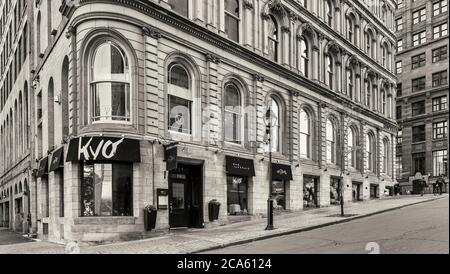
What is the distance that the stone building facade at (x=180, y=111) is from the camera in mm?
17234

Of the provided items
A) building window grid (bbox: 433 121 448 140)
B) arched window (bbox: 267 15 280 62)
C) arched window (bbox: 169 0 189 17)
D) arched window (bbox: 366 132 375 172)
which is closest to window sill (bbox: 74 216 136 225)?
arched window (bbox: 169 0 189 17)

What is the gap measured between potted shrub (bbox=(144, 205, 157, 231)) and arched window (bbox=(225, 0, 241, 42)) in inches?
391

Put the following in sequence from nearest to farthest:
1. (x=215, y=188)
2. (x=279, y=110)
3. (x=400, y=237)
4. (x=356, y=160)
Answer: (x=400, y=237) → (x=215, y=188) → (x=279, y=110) → (x=356, y=160)

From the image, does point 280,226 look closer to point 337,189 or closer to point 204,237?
point 204,237

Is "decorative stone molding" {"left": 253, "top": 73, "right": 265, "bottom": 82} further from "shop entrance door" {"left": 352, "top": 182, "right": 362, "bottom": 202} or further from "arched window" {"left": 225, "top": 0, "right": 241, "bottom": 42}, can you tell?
"shop entrance door" {"left": 352, "top": 182, "right": 362, "bottom": 202}

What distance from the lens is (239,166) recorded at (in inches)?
861

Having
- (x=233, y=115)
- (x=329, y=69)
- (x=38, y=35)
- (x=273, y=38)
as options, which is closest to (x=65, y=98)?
(x=233, y=115)

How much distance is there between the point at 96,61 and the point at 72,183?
4.70 metres

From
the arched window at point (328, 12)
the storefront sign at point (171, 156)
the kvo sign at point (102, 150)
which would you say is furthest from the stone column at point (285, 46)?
the kvo sign at point (102, 150)

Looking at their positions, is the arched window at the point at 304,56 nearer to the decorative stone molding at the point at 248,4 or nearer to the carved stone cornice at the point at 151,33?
the decorative stone molding at the point at 248,4

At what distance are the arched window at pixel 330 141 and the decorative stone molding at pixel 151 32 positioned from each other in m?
15.9

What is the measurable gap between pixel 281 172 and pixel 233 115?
482 centimetres

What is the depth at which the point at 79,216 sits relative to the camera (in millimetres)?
16922

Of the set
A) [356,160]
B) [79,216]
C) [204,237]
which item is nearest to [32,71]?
[79,216]
